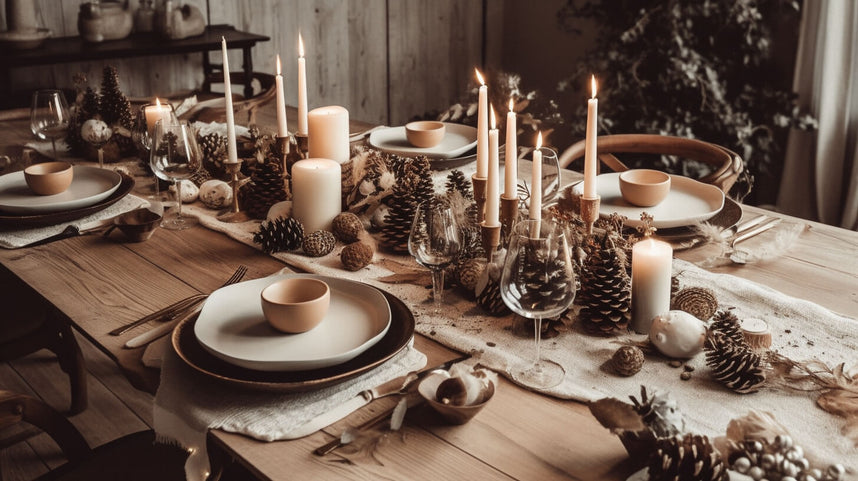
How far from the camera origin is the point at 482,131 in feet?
4.18

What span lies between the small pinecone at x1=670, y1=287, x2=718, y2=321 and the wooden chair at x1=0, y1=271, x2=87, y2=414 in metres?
1.32

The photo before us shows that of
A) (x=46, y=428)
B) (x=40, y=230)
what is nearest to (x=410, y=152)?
(x=40, y=230)

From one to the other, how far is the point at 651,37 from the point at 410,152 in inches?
76.3

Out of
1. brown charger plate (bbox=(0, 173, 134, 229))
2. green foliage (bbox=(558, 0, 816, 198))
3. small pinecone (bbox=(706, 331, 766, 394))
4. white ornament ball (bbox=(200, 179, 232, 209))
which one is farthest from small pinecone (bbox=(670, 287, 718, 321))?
green foliage (bbox=(558, 0, 816, 198))

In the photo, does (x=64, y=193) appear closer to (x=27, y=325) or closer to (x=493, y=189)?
(x=27, y=325)

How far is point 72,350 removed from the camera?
2168mm

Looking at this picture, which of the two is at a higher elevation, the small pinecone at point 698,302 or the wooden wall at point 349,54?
the wooden wall at point 349,54

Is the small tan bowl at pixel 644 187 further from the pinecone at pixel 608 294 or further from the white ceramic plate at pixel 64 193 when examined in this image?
the white ceramic plate at pixel 64 193

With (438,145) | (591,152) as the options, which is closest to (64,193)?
(438,145)

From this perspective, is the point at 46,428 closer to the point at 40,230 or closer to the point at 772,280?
the point at 40,230

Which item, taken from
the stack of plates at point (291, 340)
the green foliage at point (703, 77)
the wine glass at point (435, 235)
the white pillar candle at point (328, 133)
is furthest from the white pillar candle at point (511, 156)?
the green foliage at point (703, 77)

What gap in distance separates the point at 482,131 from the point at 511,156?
0.32 ft

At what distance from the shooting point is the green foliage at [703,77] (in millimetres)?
3221

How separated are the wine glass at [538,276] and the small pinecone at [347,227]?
1.71 feet
